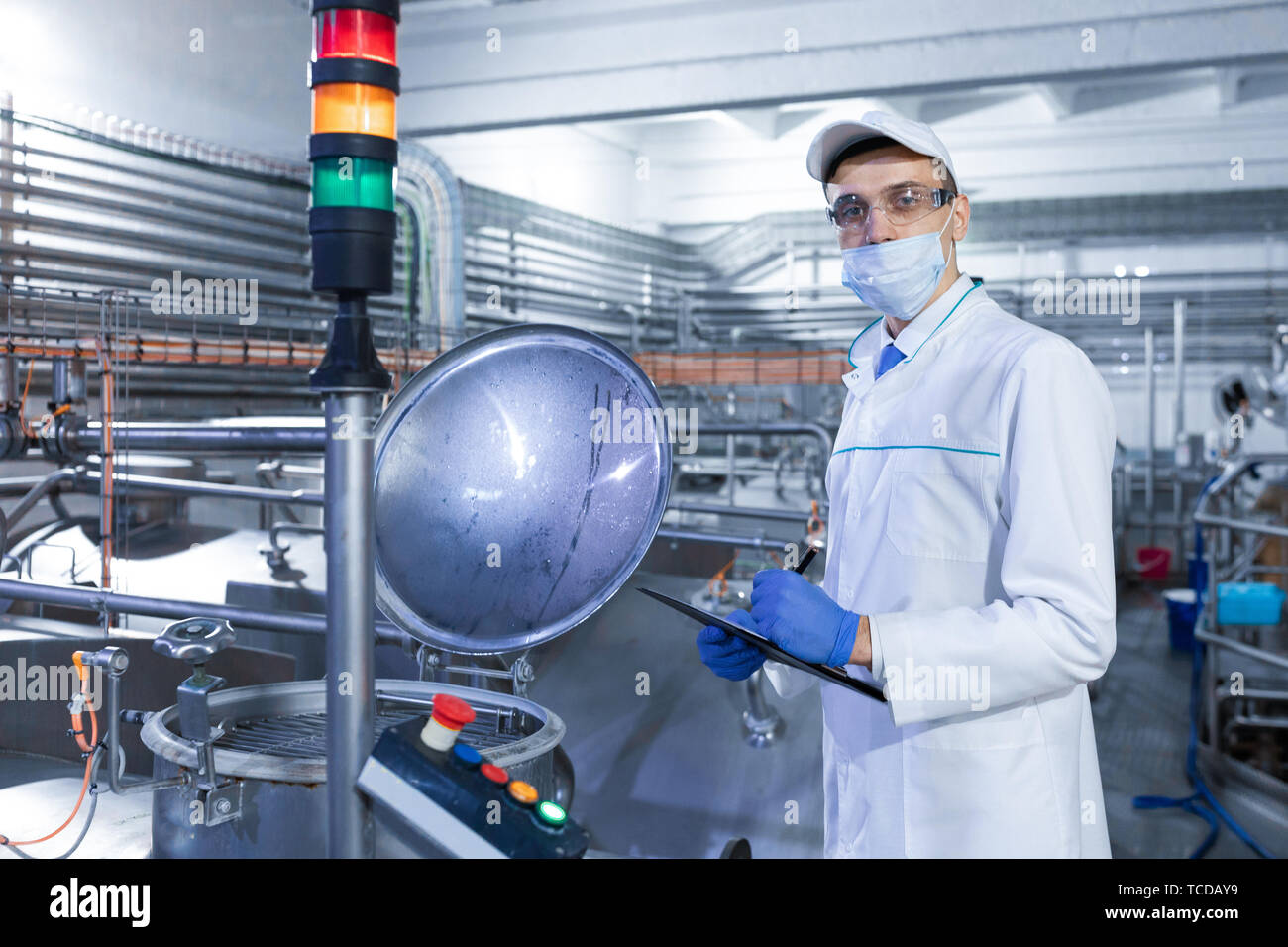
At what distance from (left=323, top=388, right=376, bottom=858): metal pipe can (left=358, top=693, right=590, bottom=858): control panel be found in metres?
0.02

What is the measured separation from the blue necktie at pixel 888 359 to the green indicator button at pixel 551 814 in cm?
62

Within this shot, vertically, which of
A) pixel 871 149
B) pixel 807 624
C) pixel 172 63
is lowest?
pixel 807 624

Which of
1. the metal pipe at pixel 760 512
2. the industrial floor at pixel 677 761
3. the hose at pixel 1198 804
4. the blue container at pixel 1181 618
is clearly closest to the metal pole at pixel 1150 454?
the blue container at pixel 1181 618

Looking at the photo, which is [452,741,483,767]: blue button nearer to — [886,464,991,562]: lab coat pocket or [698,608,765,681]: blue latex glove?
[698,608,765,681]: blue latex glove

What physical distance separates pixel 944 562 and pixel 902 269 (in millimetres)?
312

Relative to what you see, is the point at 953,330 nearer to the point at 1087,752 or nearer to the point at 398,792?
the point at 1087,752

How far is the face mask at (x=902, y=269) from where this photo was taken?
1029mm

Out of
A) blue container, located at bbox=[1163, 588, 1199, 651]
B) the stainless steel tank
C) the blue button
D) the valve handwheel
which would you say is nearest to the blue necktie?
the stainless steel tank

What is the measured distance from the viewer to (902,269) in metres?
1.03

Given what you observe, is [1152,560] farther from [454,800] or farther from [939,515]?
[454,800]

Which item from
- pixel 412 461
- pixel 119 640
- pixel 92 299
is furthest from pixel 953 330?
pixel 92 299

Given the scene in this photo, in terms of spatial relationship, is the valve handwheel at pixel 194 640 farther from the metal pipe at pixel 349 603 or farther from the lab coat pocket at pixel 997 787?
the lab coat pocket at pixel 997 787

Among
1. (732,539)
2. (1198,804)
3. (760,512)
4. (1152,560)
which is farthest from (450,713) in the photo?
(1152,560)
